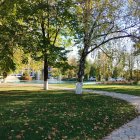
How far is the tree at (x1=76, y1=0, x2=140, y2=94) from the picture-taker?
82.1 feet

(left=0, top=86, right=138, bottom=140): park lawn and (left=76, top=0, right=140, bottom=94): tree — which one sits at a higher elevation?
(left=76, top=0, right=140, bottom=94): tree

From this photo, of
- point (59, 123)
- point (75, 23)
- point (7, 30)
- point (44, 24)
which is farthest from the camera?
point (44, 24)

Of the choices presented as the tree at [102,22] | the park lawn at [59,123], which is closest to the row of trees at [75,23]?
the tree at [102,22]

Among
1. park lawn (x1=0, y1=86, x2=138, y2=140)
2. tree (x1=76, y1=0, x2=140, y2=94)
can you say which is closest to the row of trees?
tree (x1=76, y1=0, x2=140, y2=94)

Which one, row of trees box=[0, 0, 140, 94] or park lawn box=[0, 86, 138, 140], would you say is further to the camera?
row of trees box=[0, 0, 140, 94]

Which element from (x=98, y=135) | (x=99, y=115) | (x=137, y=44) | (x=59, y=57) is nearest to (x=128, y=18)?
(x=137, y=44)

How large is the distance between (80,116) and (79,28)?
42.4ft

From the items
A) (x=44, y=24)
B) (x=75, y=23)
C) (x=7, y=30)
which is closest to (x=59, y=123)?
(x=7, y=30)

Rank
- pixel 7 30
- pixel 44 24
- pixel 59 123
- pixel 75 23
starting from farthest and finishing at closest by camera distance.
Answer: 1. pixel 44 24
2. pixel 75 23
3. pixel 7 30
4. pixel 59 123

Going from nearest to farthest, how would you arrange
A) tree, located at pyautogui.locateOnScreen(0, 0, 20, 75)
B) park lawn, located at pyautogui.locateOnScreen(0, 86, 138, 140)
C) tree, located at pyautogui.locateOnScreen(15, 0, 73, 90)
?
park lawn, located at pyautogui.locateOnScreen(0, 86, 138, 140), tree, located at pyautogui.locateOnScreen(0, 0, 20, 75), tree, located at pyautogui.locateOnScreen(15, 0, 73, 90)

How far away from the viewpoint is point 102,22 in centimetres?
2533

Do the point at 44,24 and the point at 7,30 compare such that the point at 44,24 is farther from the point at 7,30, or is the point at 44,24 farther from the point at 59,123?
the point at 59,123

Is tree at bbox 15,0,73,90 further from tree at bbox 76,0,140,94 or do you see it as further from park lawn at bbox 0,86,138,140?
park lawn at bbox 0,86,138,140

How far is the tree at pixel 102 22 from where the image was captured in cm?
2502
